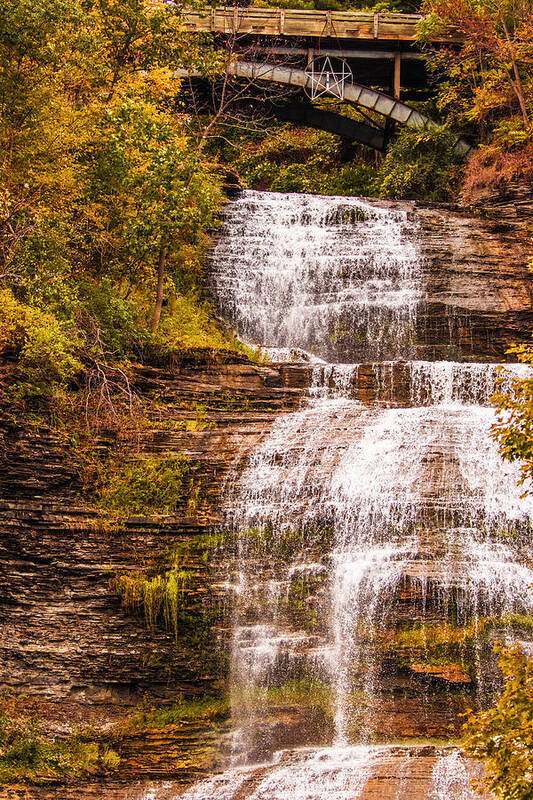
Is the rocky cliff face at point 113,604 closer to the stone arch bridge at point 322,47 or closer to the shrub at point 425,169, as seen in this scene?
the shrub at point 425,169

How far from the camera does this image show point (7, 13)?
17266mm

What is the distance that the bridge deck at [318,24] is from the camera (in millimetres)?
31391

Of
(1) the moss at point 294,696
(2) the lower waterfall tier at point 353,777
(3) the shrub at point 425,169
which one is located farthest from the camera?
(3) the shrub at point 425,169

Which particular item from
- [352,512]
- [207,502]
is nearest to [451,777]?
[352,512]

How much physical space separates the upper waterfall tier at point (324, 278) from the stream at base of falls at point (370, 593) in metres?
4.20

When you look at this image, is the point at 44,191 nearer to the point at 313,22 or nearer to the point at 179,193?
the point at 179,193

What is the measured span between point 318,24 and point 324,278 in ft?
45.6

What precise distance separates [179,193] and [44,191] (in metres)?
3.01

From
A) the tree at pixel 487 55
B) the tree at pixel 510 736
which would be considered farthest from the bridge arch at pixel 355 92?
the tree at pixel 510 736

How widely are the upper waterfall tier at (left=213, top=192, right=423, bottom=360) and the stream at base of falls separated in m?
4.20

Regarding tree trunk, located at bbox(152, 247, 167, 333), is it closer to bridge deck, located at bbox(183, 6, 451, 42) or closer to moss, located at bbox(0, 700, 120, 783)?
moss, located at bbox(0, 700, 120, 783)

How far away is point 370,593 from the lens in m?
13.2

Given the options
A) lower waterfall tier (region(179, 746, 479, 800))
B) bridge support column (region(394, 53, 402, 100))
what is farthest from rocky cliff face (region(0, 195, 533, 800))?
bridge support column (region(394, 53, 402, 100))

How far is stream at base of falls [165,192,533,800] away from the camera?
465 inches
